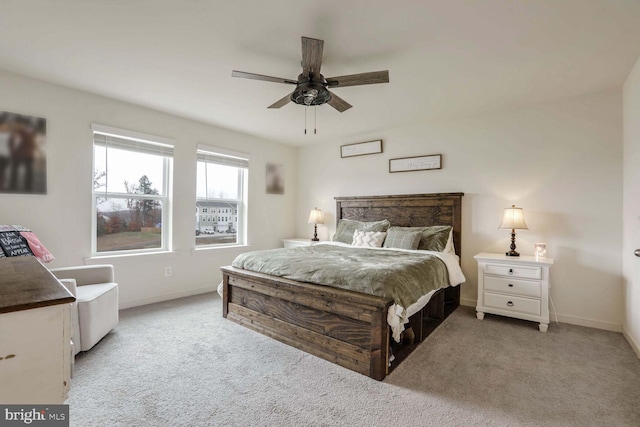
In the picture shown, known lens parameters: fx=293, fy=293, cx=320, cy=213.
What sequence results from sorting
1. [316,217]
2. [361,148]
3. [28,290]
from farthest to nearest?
[316,217] → [361,148] → [28,290]

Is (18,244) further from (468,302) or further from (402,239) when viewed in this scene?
(468,302)

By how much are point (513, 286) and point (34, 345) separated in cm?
365

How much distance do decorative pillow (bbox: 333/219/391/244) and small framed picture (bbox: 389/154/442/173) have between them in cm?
82

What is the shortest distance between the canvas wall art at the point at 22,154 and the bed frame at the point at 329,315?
6.73 ft

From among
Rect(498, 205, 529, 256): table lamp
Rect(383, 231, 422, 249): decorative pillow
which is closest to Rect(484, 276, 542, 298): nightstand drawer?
Rect(498, 205, 529, 256): table lamp

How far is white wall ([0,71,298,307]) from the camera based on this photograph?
9.42ft

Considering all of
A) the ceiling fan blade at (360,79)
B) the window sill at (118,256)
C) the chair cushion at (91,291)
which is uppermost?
the ceiling fan blade at (360,79)

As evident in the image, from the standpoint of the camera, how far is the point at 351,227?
14.6 ft

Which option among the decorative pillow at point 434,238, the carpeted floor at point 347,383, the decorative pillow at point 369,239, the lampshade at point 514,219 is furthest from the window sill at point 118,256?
the lampshade at point 514,219

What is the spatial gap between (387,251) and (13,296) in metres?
3.16

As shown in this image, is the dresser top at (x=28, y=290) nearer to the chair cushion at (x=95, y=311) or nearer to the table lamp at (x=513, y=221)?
the chair cushion at (x=95, y=311)

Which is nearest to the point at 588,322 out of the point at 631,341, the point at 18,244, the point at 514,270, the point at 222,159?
the point at 631,341

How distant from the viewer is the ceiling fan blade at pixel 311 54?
1899 millimetres

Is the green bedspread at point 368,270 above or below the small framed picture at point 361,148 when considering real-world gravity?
below
